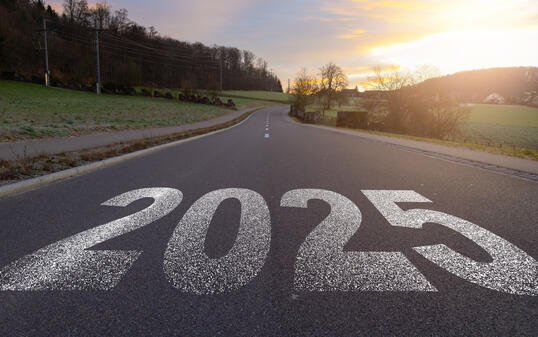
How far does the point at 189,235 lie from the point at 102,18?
98.5 m

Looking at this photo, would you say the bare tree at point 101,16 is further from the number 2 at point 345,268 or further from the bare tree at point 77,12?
the number 2 at point 345,268

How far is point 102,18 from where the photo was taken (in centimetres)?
8069

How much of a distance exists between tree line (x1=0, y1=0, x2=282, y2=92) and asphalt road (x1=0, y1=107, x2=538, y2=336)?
5254cm

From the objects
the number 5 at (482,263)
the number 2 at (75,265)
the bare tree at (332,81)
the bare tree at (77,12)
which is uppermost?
the bare tree at (77,12)

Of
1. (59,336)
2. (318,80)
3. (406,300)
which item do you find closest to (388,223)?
(406,300)

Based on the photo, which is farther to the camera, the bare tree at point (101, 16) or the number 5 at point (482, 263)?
the bare tree at point (101, 16)

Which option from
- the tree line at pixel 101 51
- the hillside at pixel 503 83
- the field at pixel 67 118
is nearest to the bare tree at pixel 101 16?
the tree line at pixel 101 51

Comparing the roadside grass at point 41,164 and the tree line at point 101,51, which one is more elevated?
the tree line at point 101,51

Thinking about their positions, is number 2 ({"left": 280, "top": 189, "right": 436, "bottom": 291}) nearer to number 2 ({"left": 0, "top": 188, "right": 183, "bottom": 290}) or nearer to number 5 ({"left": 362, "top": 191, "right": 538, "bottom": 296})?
number 5 ({"left": 362, "top": 191, "right": 538, "bottom": 296})

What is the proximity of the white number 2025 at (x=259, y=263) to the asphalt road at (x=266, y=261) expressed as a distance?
0.01 metres

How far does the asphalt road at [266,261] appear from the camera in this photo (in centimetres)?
193

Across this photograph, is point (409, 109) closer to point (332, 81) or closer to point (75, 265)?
point (75, 265)

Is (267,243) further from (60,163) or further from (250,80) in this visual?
(250,80)

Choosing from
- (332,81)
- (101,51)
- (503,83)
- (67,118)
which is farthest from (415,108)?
(503,83)
